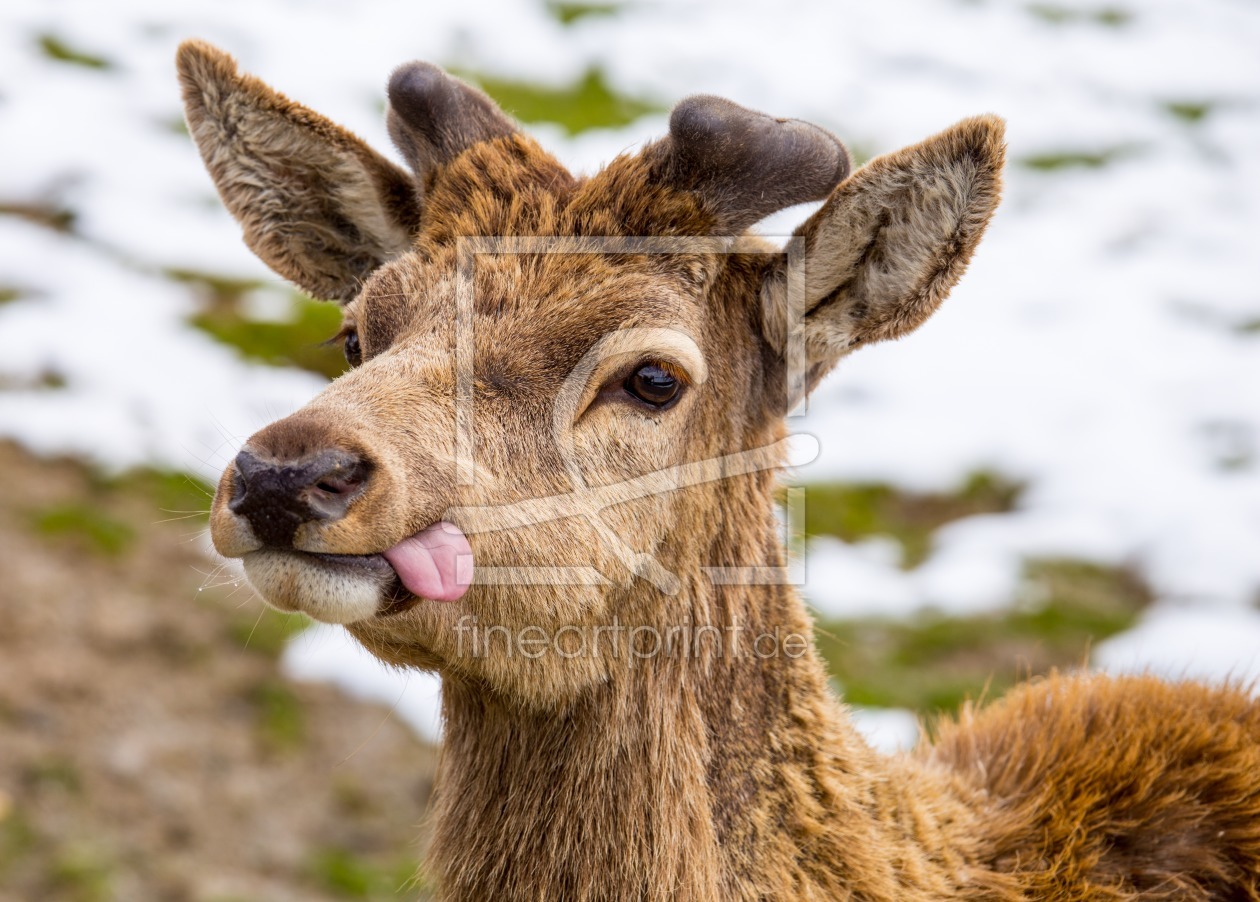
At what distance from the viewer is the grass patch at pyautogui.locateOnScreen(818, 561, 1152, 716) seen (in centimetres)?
1176

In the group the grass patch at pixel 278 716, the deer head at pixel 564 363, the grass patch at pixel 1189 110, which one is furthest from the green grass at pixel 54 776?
the grass patch at pixel 1189 110

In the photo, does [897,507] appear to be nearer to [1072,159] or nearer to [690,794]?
[690,794]

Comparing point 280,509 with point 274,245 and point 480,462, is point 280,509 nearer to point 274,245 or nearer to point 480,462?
point 480,462

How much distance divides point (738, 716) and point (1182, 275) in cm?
1805

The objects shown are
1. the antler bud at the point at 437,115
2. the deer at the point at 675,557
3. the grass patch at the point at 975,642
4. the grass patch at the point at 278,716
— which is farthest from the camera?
the grass patch at the point at 975,642

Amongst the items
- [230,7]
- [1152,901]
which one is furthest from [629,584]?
[230,7]

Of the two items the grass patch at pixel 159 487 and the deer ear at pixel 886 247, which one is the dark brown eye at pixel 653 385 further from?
the grass patch at pixel 159 487

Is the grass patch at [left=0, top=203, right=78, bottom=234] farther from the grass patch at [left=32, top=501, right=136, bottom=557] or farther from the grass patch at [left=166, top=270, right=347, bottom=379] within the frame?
the grass patch at [left=32, top=501, right=136, bottom=557]

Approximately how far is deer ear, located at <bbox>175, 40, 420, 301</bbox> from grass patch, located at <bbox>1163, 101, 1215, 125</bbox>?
24.3m

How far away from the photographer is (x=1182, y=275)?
20422mm

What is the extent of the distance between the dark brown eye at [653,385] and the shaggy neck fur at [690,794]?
493 mm

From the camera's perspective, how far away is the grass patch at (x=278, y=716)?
10406 millimetres

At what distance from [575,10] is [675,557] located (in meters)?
27.5

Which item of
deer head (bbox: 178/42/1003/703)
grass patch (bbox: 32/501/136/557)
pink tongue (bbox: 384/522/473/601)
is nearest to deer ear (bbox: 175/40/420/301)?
deer head (bbox: 178/42/1003/703)
